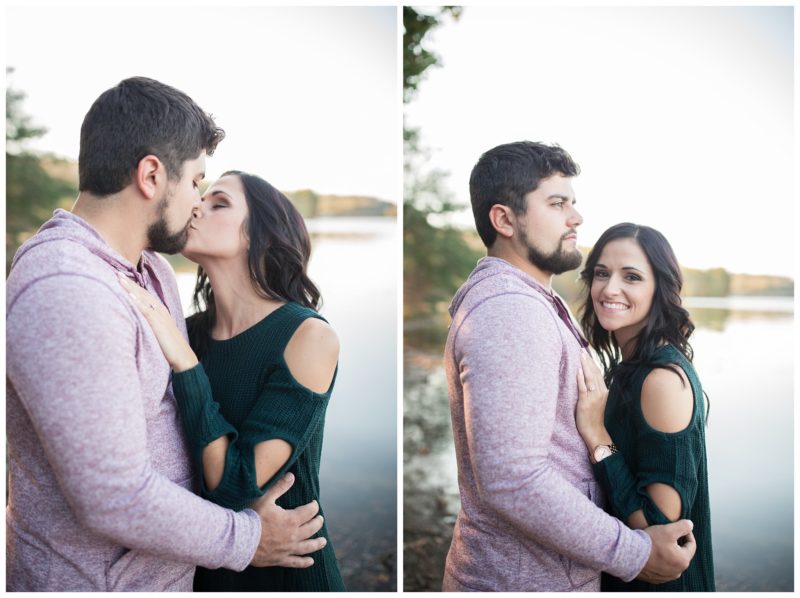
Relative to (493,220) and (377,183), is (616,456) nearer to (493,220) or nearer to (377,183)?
(493,220)

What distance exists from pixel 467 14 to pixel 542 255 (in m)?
1.65

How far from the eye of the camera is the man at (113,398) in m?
1.31

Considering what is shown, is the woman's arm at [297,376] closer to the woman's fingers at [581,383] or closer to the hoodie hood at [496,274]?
the hoodie hood at [496,274]

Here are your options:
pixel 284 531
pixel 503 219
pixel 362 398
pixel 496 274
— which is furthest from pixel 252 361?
pixel 362 398

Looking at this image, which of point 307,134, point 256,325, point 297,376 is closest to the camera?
point 297,376

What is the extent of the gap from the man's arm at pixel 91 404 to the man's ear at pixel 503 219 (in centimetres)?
100

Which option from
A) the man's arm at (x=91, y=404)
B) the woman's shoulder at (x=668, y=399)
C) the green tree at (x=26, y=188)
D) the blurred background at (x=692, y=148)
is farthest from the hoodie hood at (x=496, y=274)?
the green tree at (x=26, y=188)

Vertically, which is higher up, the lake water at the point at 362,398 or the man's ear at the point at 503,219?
the man's ear at the point at 503,219

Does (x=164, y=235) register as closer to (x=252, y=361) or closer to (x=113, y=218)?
(x=113, y=218)

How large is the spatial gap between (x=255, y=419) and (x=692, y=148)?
233 cm

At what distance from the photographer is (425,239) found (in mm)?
3822

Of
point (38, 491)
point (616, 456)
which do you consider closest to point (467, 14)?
point (616, 456)

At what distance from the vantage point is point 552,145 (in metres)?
1.91

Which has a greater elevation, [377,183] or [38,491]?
[377,183]
